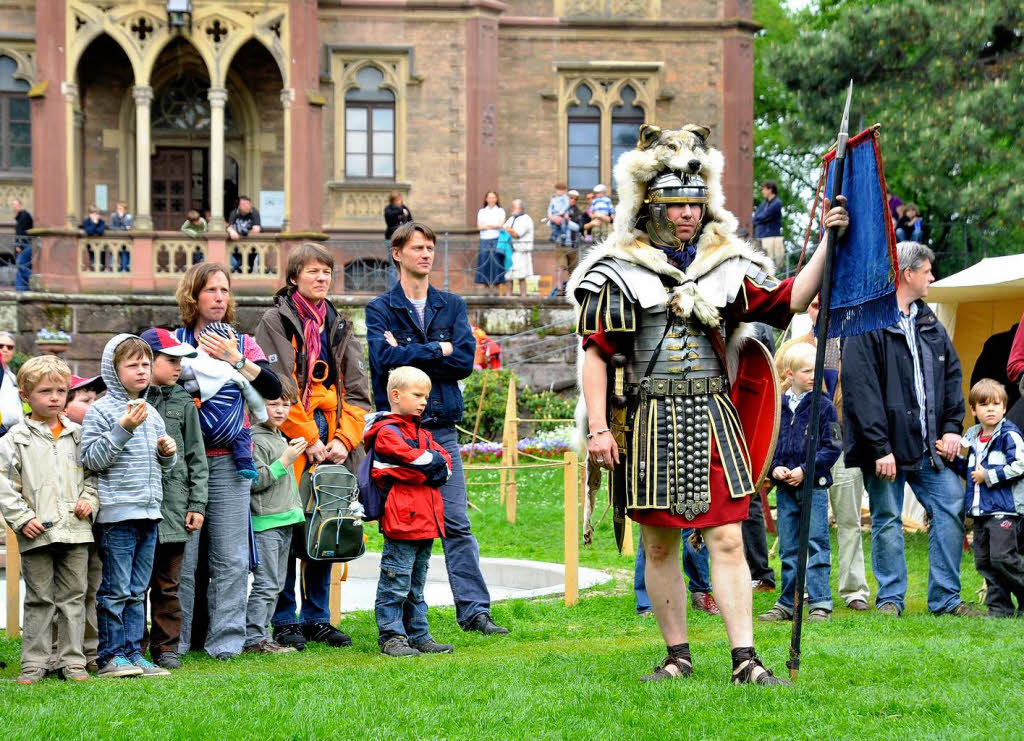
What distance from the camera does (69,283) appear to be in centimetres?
2727

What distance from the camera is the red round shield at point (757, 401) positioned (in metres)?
7.24

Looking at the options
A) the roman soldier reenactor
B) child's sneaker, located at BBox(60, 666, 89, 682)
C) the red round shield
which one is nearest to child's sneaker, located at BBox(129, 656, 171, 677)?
child's sneaker, located at BBox(60, 666, 89, 682)

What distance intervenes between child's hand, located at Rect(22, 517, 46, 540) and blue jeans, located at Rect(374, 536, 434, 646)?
6.19 ft

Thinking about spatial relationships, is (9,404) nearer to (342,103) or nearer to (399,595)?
(399,595)

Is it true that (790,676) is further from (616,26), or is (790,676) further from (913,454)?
(616,26)

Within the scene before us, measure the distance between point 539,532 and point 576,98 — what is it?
18.2 metres

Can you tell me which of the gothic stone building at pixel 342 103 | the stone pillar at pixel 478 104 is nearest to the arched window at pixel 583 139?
the gothic stone building at pixel 342 103

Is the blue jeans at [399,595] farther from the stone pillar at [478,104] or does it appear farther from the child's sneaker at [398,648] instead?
the stone pillar at [478,104]

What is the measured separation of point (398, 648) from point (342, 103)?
939 inches

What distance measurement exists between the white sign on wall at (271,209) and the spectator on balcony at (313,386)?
2150cm

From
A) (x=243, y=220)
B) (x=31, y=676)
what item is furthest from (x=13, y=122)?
(x=31, y=676)

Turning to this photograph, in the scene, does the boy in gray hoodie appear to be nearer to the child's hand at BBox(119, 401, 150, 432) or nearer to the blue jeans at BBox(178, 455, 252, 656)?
the child's hand at BBox(119, 401, 150, 432)

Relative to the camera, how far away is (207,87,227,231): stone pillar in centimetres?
2852

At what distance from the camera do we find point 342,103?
3091 centimetres
